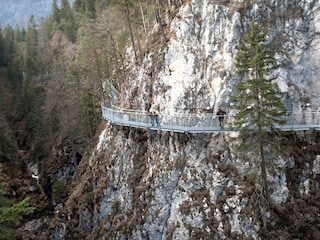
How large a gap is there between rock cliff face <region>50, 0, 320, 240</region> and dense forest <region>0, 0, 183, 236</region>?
4.94 m

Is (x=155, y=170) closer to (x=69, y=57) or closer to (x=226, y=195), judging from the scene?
(x=226, y=195)

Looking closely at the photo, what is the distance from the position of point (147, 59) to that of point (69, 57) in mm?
30027

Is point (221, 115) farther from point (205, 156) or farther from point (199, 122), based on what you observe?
point (205, 156)

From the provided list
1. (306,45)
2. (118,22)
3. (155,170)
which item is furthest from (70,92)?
(306,45)

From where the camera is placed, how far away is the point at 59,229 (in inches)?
1361

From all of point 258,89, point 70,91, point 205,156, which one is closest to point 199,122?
point 205,156

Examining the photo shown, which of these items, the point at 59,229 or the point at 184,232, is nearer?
the point at 184,232

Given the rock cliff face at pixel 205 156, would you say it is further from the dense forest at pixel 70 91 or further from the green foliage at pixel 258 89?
the dense forest at pixel 70 91

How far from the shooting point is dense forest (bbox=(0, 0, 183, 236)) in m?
38.2

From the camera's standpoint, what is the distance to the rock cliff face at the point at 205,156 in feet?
77.9

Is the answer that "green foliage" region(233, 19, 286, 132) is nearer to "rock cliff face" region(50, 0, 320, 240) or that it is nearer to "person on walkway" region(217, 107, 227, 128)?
"person on walkway" region(217, 107, 227, 128)

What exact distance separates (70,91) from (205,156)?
72.1 ft

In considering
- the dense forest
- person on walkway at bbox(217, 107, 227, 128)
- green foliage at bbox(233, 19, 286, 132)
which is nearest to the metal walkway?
person on walkway at bbox(217, 107, 227, 128)

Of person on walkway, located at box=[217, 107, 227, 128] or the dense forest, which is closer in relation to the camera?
person on walkway, located at box=[217, 107, 227, 128]
